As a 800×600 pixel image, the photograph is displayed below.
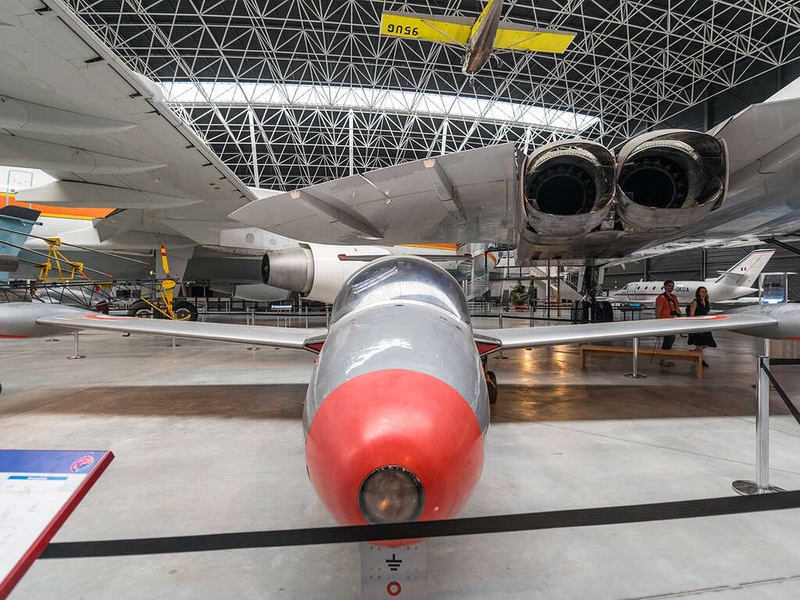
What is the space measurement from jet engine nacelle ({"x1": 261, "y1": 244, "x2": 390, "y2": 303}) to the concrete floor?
12.3ft

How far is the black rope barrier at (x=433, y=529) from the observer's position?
→ 1060 millimetres

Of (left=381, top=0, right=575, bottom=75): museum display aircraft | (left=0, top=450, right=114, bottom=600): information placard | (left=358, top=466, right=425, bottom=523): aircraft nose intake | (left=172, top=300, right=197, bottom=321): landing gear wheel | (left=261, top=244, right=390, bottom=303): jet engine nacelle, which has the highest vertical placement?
(left=381, top=0, right=575, bottom=75): museum display aircraft

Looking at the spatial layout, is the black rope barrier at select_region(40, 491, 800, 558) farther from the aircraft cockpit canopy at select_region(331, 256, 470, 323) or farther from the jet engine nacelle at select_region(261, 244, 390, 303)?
the jet engine nacelle at select_region(261, 244, 390, 303)

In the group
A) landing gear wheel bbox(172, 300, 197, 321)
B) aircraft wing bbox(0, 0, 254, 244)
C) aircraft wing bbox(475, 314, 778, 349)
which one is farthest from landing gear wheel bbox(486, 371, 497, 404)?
landing gear wheel bbox(172, 300, 197, 321)

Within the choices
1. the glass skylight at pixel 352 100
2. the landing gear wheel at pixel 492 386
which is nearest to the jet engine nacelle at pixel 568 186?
the landing gear wheel at pixel 492 386

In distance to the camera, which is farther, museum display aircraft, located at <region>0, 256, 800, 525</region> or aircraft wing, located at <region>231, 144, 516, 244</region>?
aircraft wing, located at <region>231, 144, 516, 244</region>

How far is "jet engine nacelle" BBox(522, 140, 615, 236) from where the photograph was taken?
13.1 feet

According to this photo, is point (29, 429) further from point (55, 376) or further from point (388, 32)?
point (388, 32)

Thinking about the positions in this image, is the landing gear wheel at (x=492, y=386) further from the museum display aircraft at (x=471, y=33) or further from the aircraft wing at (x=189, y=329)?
the museum display aircraft at (x=471, y=33)

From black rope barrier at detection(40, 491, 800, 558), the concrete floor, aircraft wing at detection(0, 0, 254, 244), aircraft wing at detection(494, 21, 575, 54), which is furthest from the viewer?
aircraft wing at detection(494, 21, 575, 54)

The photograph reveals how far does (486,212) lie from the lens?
5.41 metres

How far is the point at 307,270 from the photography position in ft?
31.5

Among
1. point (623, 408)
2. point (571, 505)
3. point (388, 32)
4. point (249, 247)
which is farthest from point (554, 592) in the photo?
point (388, 32)

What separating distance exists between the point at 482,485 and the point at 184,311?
11436mm
